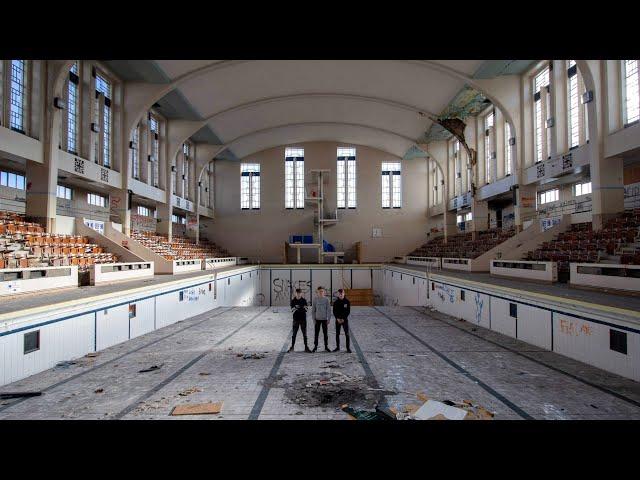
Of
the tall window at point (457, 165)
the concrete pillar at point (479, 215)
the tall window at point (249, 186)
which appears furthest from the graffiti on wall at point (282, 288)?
the tall window at point (457, 165)

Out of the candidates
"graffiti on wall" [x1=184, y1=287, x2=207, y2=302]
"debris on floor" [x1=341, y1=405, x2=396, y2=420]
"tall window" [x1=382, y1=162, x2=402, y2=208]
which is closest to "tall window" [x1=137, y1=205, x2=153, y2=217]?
"graffiti on wall" [x1=184, y1=287, x2=207, y2=302]

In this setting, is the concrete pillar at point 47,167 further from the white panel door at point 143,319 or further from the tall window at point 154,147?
the tall window at point 154,147

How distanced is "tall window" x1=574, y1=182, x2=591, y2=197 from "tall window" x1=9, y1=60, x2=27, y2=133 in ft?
77.3

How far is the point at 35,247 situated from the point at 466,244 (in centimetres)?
2130

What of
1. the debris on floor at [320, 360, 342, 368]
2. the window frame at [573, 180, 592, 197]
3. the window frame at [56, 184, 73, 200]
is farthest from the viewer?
the window frame at [573, 180, 592, 197]

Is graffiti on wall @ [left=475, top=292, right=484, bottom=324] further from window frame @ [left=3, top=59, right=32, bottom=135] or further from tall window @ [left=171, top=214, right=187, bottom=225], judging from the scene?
tall window @ [left=171, top=214, right=187, bottom=225]

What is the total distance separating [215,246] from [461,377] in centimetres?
2783

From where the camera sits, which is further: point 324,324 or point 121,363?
point 324,324

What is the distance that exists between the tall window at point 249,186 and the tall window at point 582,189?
23508 millimetres

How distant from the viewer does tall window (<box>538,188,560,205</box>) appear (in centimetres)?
1992
